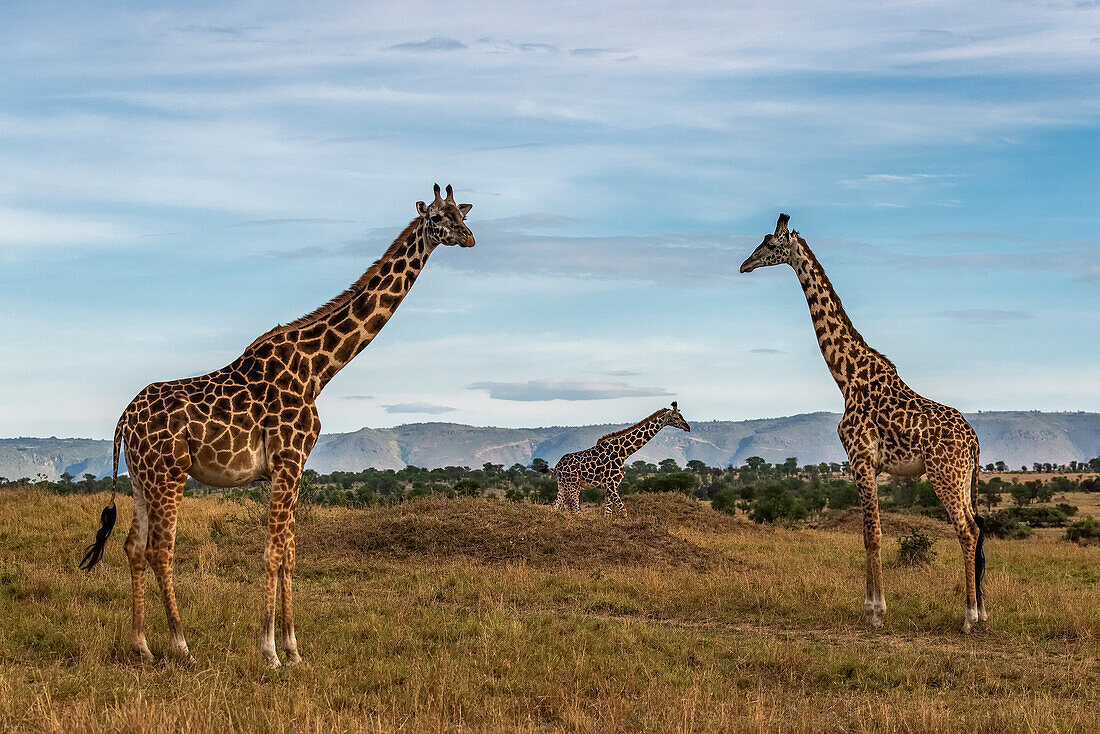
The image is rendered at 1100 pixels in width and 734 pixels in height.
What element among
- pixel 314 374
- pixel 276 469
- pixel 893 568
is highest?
pixel 314 374

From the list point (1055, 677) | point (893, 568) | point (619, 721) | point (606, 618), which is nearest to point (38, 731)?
point (619, 721)

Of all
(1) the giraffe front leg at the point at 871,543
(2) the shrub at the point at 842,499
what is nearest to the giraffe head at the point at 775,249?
(1) the giraffe front leg at the point at 871,543

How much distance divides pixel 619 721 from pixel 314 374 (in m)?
5.24

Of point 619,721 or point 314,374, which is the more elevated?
point 314,374

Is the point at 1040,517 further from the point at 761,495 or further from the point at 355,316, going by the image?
the point at 355,316

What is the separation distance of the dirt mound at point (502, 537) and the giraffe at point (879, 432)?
5.52 metres

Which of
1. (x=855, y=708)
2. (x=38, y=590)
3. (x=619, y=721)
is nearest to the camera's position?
(x=619, y=721)

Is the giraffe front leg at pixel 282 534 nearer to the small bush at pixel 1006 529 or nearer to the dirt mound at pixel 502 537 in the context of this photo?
the dirt mound at pixel 502 537

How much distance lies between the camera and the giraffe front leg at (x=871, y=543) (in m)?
13.8

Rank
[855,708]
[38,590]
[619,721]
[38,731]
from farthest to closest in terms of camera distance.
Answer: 1. [38,590]
2. [855,708]
3. [619,721]
4. [38,731]

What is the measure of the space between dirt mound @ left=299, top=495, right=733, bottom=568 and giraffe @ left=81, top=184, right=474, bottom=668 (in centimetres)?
841

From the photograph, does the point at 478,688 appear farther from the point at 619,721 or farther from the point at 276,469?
the point at 276,469

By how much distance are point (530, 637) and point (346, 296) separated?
459cm

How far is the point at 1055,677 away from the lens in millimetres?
10438
